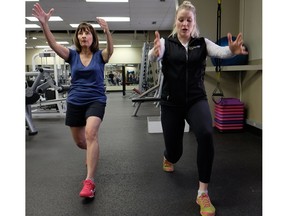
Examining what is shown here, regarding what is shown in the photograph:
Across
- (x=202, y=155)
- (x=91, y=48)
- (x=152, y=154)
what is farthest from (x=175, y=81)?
(x=152, y=154)

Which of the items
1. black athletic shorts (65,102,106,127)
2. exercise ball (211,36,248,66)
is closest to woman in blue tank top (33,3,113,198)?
black athletic shorts (65,102,106,127)

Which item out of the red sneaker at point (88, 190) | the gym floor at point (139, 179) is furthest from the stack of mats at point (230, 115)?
the red sneaker at point (88, 190)

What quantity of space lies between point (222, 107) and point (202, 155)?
2.67 m

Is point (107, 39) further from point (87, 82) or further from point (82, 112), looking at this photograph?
point (82, 112)

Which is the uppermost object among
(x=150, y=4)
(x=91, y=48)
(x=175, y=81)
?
(x=150, y=4)

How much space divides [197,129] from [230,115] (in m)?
2.81

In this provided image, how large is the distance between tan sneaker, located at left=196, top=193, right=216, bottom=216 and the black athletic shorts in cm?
100

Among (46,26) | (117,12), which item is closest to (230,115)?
(46,26)

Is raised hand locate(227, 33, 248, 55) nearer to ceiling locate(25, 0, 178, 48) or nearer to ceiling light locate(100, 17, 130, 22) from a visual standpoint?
ceiling locate(25, 0, 178, 48)

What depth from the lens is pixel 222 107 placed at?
442 cm

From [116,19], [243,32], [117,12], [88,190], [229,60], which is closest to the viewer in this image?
[88,190]

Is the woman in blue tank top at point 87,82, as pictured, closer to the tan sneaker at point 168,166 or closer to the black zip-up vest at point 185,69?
the black zip-up vest at point 185,69

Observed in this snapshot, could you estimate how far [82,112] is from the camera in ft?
7.64
